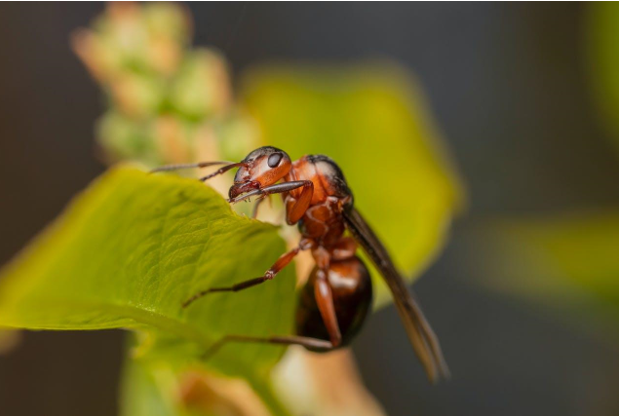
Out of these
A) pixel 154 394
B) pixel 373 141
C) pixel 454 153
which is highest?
pixel 373 141

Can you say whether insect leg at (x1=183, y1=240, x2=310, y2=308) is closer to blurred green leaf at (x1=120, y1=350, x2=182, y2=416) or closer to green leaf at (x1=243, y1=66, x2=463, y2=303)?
blurred green leaf at (x1=120, y1=350, x2=182, y2=416)

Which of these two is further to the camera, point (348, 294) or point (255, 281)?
point (348, 294)

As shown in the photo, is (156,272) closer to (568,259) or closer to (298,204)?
(298,204)

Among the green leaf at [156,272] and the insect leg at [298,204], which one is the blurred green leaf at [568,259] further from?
the green leaf at [156,272]

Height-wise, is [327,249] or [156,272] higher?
[156,272]

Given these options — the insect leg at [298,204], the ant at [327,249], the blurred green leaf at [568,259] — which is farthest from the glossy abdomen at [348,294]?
the blurred green leaf at [568,259]

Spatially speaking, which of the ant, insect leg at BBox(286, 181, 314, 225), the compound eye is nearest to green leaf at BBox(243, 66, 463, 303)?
the ant

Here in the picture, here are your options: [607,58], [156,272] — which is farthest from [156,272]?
[607,58]
